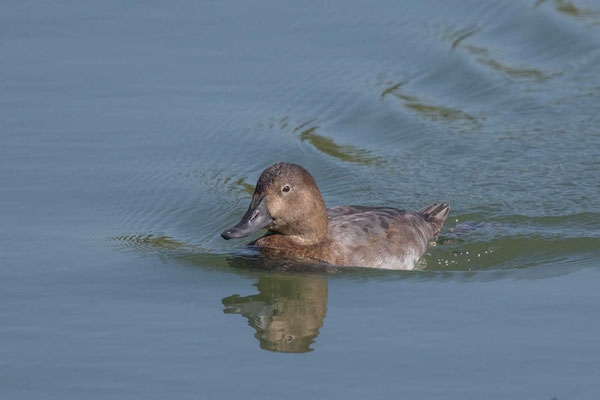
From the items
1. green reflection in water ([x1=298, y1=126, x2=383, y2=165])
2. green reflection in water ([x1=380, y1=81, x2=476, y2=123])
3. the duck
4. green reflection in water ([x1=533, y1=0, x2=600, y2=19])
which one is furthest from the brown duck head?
green reflection in water ([x1=533, y1=0, x2=600, y2=19])

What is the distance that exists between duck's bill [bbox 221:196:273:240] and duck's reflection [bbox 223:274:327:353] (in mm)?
457

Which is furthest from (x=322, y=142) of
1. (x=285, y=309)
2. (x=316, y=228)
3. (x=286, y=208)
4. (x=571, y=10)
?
(x=571, y=10)

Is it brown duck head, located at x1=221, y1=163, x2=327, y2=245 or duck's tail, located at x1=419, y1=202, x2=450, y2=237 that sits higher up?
duck's tail, located at x1=419, y1=202, x2=450, y2=237

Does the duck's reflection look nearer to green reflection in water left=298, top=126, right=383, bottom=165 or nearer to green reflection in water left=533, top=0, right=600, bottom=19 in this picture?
green reflection in water left=298, top=126, right=383, bottom=165

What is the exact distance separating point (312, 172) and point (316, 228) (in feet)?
9.89

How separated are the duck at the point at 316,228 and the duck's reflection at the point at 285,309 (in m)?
0.46

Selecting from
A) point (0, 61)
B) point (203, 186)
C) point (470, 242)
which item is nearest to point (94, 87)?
point (0, 61)

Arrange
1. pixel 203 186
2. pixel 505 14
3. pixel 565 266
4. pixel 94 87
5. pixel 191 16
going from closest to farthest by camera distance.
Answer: pixel 565 266 < pixel 203 186 < pixel 94 87 < pixel 191 16 < pixel 505 14

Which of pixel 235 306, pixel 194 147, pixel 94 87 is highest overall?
pixel 94 87

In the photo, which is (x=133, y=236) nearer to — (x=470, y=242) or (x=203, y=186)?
(x=203, y=186)

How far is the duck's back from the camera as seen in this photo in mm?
9602

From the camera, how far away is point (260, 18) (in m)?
15.2

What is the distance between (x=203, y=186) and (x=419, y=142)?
3110 mm

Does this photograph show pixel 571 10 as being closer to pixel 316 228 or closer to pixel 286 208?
pixel 316 228
